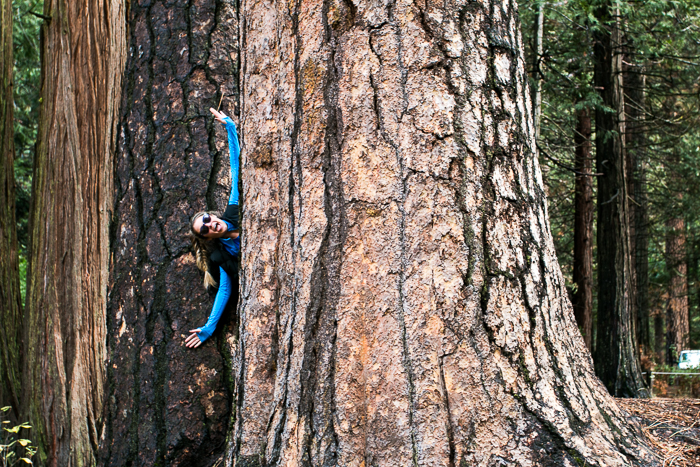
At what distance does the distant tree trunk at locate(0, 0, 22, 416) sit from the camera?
19.3ft

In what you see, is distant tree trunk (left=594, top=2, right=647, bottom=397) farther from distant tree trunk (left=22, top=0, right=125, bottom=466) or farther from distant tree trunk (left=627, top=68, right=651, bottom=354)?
distant tree trunk (left=22, top=0, right=125, bottom=466)

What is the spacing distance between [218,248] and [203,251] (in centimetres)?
11

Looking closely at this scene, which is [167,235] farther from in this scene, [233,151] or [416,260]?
[416,260]

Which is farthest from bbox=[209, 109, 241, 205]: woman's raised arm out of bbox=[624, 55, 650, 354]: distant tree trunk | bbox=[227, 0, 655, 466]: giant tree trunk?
bbox=[624, 55, 650, 354]: distant tree trunk

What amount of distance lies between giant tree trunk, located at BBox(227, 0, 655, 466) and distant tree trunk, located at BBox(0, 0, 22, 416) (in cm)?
507

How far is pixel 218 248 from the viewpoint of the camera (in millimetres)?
3361

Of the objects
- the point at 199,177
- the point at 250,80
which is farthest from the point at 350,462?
the point at 199,177

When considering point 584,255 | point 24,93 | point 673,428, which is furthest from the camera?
point 24,93

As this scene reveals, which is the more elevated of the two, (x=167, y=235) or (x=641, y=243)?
(x=641, y=243)

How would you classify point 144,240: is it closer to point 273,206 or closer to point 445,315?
point 273,206

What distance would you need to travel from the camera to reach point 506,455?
5.41 feet

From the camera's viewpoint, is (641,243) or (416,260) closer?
(416,260)

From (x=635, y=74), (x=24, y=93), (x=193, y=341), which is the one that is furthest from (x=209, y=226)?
(x=24, y=93)

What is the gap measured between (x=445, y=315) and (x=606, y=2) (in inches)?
362
